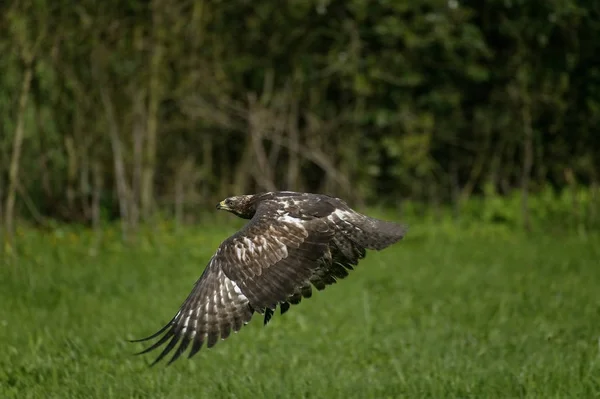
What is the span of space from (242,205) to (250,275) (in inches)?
→ 45.3

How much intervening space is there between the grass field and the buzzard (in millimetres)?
842

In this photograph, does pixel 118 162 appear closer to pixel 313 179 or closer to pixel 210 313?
pixel 313 179

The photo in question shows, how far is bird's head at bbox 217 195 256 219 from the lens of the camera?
19.2 ft

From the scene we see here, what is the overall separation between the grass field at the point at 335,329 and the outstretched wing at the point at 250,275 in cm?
85

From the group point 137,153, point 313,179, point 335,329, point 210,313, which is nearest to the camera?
point 210,313

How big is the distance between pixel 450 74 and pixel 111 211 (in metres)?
5.75

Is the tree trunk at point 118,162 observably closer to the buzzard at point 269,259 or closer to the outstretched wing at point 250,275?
the buzzard at point 269,259

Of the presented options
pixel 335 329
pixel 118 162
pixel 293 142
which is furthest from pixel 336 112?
pixel 335 329

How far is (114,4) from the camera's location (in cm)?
1185

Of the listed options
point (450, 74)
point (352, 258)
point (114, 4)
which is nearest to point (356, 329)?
point (352, 258)

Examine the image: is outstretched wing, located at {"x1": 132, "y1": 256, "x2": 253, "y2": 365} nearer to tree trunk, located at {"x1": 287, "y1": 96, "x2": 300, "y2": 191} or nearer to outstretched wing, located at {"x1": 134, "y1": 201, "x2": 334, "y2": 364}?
outstretched wing, located at {"x1": 134, "y1": 201, "x2": 334, "y2": 364}

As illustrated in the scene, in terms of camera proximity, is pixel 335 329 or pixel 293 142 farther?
pixel 293 142

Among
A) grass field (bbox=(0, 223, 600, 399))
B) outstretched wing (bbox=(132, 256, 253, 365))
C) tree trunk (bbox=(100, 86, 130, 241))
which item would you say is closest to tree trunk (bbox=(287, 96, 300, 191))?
grass field (bbox=(0, 223, 600, 399))

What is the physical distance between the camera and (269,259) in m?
4.89
